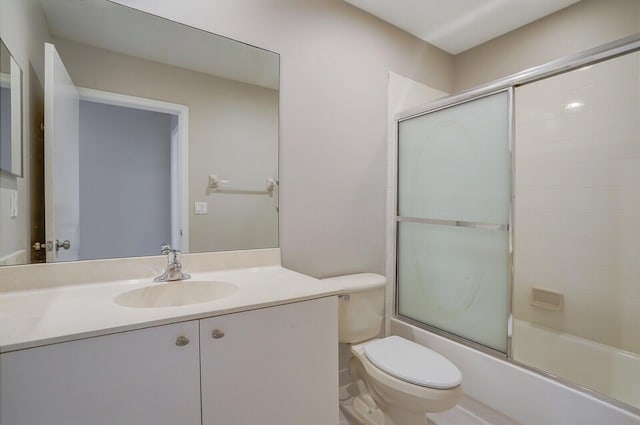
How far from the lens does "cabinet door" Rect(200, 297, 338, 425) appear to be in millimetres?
928

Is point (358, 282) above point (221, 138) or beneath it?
beneath

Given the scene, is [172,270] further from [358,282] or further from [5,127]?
[358,282]

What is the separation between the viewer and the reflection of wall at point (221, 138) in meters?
1.33

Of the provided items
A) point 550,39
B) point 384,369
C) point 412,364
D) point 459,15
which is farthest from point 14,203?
point 550,39

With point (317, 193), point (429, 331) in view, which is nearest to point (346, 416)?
point (429, 331)

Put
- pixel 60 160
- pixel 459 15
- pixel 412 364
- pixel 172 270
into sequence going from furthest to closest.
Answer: pixel 459 15, pixel 412 364, pixel 172 270, pixel 60 160

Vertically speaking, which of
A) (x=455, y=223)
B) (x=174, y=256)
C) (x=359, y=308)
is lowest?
(x=359, y=308)

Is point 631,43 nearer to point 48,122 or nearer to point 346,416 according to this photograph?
point 346,416

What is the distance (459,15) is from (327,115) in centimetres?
112

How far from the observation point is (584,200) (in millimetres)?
1881

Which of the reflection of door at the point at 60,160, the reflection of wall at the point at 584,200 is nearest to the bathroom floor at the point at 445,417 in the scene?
the reflection of wall at the point at 584,200

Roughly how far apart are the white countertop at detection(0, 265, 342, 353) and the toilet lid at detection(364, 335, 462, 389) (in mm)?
494

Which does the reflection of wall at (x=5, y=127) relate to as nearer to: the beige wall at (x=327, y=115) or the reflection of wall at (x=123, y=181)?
the reflection of wall at (x=123, y=181)

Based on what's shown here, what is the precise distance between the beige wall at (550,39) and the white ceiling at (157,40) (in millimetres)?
1659
